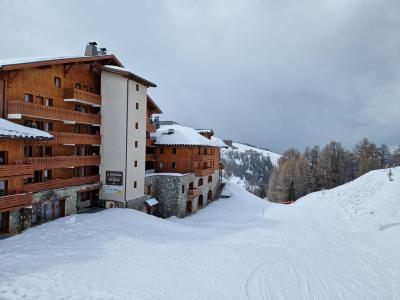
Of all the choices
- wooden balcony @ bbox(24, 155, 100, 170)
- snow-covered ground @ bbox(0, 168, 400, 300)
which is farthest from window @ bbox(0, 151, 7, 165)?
snow-covered ground @ bbox(0, 168, 400, 300)

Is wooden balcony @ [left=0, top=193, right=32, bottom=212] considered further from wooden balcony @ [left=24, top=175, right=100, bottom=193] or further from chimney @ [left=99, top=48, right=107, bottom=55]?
chimney @ [left=99, top=48, right=107, bottom=55]

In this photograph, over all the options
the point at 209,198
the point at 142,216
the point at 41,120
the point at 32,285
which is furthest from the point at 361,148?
the point at 32,285

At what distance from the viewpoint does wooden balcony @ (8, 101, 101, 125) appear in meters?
20.6

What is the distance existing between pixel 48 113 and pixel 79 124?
15.4 feet

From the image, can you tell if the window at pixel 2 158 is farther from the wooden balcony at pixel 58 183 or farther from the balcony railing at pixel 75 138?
the balcony railing at pixel 75 138

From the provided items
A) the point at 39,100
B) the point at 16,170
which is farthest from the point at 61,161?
the point at 16,170

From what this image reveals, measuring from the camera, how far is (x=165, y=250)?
59.3ft

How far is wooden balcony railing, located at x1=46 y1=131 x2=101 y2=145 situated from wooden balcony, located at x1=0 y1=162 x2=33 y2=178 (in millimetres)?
4484

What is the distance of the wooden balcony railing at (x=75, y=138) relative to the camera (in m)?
23.6

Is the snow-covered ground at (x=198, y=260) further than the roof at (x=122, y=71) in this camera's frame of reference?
No

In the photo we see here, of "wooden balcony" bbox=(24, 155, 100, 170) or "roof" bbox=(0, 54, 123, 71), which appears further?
"wooden balcony" bbox=(24, 155, 100, 170)

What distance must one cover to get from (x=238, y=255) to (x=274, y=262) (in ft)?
7.40

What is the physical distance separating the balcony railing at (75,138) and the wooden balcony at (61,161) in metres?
1.27

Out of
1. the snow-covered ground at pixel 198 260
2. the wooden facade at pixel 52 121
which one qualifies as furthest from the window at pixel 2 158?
the snow-covered ground at pixel 198 260
